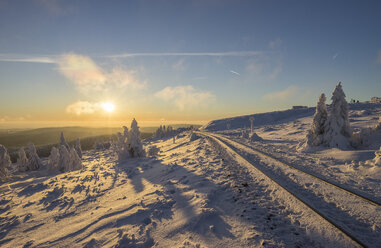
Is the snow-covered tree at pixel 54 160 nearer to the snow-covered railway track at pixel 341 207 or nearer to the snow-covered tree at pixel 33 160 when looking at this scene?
the snow-covered tree at pixel 33 160

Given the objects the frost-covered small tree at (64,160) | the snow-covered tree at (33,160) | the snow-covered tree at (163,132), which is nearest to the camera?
the frost-covered small tree at (64,160)

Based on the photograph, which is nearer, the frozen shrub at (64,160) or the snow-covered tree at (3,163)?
the snow-covered tree at (3,163)

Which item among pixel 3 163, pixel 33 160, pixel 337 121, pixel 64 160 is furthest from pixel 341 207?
pixel 33 160

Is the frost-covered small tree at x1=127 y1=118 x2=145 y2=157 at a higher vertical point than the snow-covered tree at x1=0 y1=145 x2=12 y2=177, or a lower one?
higher

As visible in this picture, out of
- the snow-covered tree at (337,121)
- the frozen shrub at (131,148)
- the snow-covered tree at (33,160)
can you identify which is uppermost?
the snow-covered tree at (337,121)

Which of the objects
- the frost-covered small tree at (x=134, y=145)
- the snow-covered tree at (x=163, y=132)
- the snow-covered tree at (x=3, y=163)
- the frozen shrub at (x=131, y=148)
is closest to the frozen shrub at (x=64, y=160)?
the snow-covered tree at (x=3, y=163)

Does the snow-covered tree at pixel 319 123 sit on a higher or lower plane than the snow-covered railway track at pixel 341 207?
higher

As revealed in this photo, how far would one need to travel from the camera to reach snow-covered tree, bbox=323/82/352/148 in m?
22.7

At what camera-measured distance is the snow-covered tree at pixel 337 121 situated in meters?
22.7

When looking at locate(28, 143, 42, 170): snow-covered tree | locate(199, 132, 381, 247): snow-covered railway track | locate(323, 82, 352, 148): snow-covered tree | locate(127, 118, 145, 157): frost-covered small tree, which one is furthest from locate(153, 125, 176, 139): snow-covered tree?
locate(199, 132, 381, 247): snow-covered railway track

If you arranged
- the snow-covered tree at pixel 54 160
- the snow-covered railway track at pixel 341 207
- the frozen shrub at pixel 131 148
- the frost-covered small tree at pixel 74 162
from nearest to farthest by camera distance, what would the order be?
the snow-covered railway track at pixel 341 207
the frozen shrub at pixel 131 148
the frost-covered small tree at pixel 74 162
the snow-covered tree at pixel 54 160

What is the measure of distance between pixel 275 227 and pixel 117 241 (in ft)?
18.3

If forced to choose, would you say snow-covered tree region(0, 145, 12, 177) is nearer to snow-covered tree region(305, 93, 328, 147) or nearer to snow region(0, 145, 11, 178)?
snow region(0, 145, 11, 178)

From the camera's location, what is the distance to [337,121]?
76.1 ft
